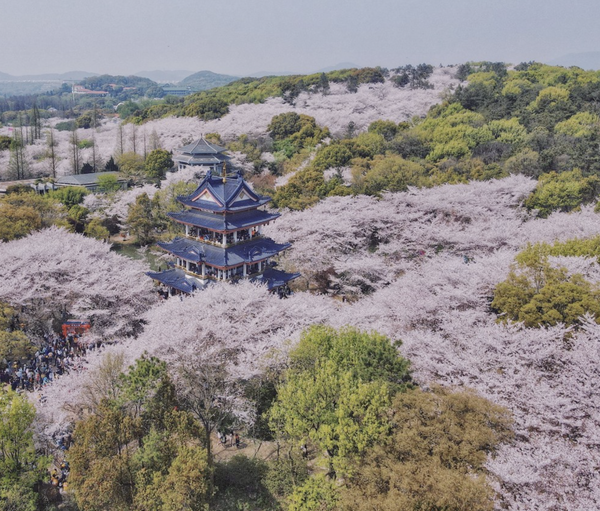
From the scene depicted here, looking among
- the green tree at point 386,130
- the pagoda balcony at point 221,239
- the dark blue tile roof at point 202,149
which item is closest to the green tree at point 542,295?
the pagoda balcony at point 221,239

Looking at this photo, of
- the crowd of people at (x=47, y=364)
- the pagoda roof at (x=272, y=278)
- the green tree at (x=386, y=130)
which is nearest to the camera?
the crowd of people at (x=47, y=364)

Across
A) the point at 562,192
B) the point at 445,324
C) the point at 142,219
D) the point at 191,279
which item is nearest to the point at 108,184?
the point at 142,219

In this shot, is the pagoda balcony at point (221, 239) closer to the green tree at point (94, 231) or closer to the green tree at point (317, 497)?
the green tree at point (317, 497)

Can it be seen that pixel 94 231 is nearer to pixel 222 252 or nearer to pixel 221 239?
pixel 221 239

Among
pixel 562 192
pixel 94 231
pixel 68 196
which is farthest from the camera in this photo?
pixel 68 196

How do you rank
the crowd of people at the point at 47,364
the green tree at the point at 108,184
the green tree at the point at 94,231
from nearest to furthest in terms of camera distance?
the crowd of people at the point at 47,364 → the green tree at the point at 94,231 → the green tree at the point at 108,184

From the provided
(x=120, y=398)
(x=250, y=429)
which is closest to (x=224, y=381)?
(x=250, y=429)
